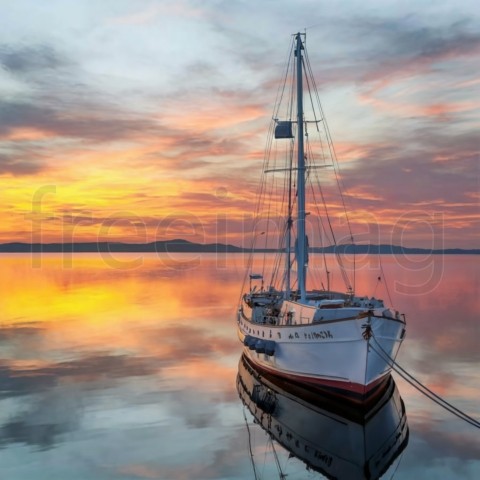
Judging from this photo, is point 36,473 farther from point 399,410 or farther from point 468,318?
point 468,318

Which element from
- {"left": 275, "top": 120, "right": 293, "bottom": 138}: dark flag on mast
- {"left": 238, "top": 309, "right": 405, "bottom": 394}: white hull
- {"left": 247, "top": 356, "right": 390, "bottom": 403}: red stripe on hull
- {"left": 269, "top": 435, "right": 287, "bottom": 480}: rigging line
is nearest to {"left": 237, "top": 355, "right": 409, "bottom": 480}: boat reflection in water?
{"left": 247, "top": 356, "right": 390, "bottom": 403}: red stripe on hull

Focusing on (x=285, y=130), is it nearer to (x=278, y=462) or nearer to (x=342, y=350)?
(x=342, y=350)

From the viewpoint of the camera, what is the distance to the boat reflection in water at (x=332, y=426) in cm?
2433

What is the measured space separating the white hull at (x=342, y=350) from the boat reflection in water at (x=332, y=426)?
43.7 inches

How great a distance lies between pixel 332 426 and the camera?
28266mm

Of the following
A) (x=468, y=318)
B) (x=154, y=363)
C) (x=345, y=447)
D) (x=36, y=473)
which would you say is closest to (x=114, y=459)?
(x=36, y=473)

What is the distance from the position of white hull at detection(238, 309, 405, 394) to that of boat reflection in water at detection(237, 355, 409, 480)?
43.7 inches

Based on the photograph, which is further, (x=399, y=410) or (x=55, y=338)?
(x=55, y=338)

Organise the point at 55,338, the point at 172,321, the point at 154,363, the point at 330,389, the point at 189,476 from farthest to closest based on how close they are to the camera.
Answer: the point at 172,321
the point at 55,338
the point at 154,363
the point at 330,389
the point at 189,476

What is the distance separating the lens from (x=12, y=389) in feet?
122

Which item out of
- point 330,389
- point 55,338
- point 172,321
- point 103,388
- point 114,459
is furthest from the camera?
point 172,321

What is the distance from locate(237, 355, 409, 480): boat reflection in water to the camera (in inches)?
958

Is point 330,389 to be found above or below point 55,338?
above

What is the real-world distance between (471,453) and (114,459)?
15425 millimetres
